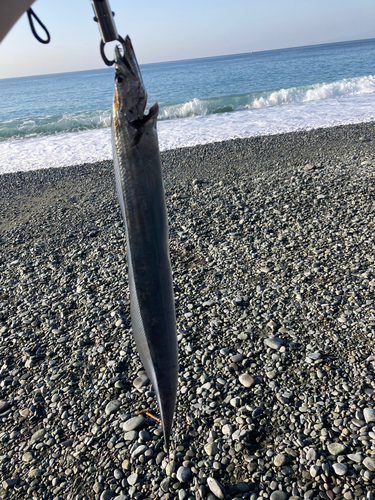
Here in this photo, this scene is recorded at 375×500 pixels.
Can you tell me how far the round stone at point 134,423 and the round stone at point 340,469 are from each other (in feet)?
4.85

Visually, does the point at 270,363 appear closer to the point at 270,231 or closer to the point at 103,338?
the point at 103,338

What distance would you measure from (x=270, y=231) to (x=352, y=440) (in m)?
4.08

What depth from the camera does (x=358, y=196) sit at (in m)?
7.48

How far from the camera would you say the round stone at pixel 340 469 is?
2645 mm

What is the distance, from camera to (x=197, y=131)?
17250 mm

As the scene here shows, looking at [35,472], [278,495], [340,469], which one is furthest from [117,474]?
[340,469]

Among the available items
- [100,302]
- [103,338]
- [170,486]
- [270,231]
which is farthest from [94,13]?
[270,231]

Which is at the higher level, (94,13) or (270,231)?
(94,13)

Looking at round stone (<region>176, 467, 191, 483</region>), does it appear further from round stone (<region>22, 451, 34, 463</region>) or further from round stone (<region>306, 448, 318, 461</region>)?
round stone (<region>22, 451, 34, 463</region>)

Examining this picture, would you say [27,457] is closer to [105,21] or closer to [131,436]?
→ [131,436]

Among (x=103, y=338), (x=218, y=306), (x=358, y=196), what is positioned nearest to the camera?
(x=103, y=338)

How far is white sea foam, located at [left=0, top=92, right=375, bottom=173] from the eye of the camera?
589 inches

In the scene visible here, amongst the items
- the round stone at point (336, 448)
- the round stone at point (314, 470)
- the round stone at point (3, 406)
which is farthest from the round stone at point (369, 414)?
the round stone at point (3, 406)

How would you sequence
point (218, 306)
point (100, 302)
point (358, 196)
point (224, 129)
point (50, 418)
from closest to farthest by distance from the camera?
point (50, 418) → point (218, 306) → point (100, 302) → point (358, 196) → point (224, 129)
